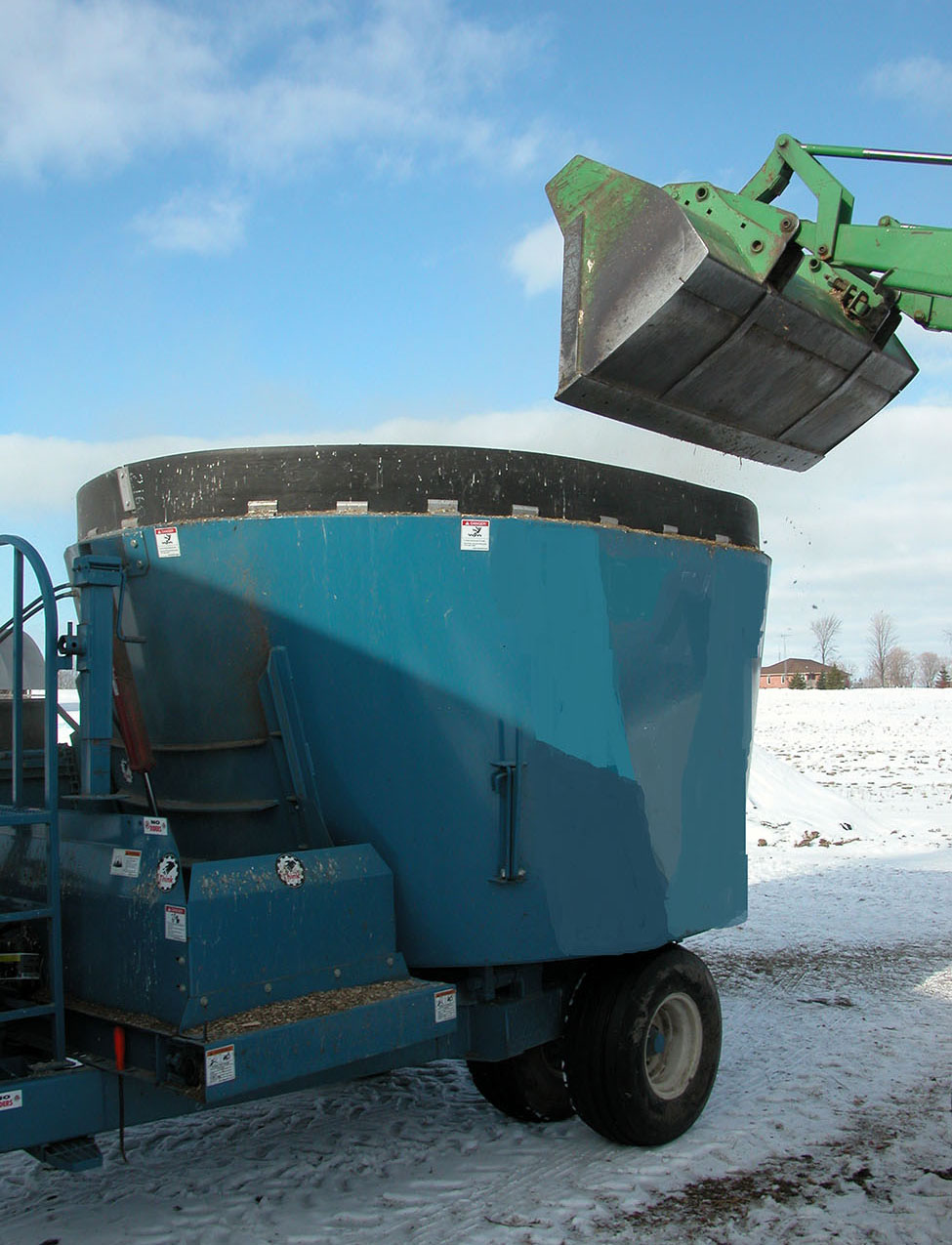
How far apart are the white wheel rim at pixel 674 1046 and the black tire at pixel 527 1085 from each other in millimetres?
419

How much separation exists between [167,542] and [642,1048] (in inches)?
110

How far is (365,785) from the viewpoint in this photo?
426 centimetres

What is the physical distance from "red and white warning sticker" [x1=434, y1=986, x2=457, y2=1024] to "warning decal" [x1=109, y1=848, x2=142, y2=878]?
1.15 metres

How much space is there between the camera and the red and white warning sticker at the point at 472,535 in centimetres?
423

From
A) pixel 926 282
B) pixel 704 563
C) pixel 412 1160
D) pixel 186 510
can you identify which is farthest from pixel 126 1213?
pixel 926 282

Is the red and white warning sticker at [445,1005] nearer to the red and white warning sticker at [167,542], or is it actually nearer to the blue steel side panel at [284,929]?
the blue steel side panel at [284,929]

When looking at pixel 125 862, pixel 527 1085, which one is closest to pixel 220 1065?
pixel 125 862

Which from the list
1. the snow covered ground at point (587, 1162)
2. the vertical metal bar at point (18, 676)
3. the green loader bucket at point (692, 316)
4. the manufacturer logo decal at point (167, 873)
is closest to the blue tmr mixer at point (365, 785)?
the manufacturer logo decal at point (167, 873)

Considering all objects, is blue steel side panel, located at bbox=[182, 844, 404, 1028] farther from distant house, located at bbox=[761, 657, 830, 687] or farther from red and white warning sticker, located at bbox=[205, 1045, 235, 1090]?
distant house, located at bbox=[761, 657, 830, 687]

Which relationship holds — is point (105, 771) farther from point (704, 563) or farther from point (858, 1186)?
point (858, 1186)

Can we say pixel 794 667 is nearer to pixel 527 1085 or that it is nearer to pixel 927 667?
pixel 927 667

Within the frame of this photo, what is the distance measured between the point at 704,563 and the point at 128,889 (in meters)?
2.72

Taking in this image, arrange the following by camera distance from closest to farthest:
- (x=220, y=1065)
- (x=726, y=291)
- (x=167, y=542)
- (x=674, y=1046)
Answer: (x=220, y=1065), (x=167, y=542), (x=726, y=291), (x=674, y=1046)

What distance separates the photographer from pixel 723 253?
15.3 feet
